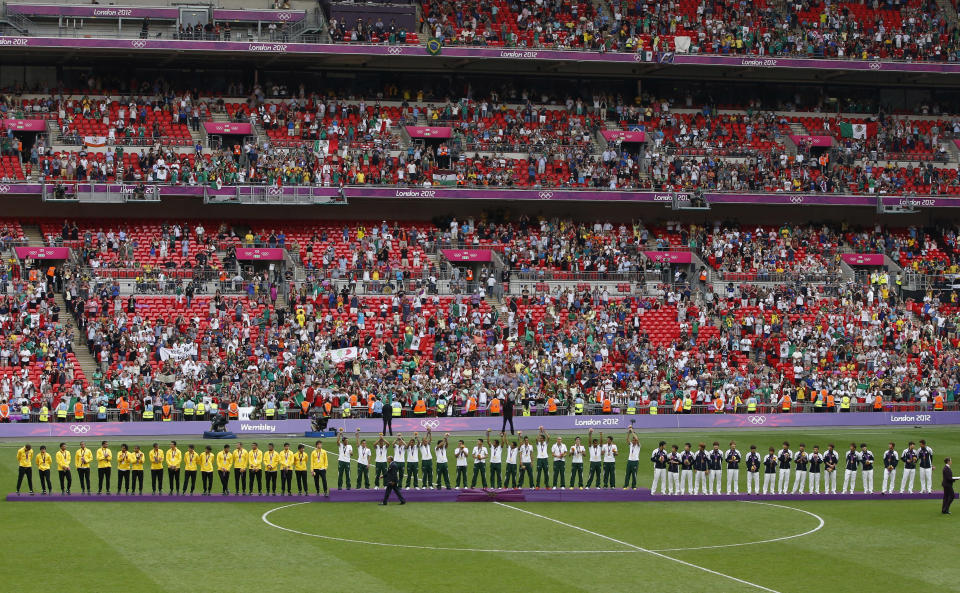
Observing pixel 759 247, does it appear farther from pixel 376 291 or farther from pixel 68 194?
pixel 68 194

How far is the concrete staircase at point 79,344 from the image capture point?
165 feet

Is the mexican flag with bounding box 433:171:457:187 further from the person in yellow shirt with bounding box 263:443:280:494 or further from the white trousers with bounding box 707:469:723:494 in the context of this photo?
the person in yellow shirt with bounding box 263:443:280:494

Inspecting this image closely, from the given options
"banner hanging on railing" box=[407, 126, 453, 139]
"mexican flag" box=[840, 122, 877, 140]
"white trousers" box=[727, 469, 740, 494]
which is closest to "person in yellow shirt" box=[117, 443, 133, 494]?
"white trousers" box=[727, 469, 740, 494]

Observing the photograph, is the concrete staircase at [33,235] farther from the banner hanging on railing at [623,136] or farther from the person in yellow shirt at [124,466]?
the banner hanging on railing at [623,136]

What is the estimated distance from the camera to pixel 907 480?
37.7 m

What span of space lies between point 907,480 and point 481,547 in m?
15.9

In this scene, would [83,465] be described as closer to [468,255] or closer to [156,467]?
[156,467]

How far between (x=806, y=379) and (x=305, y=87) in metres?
27.9

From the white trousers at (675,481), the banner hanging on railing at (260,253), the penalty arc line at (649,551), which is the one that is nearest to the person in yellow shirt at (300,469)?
the penalty arc line at (649,551)

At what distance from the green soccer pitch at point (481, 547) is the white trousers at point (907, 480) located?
0.86m

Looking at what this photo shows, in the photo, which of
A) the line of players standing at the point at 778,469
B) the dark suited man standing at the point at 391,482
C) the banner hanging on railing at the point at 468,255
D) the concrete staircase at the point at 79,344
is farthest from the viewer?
the banner hanging on railing at the point at 468,255

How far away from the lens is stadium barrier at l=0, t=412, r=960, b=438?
152 ft

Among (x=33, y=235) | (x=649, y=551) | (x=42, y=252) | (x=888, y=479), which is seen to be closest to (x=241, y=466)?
(x=649, y=551)

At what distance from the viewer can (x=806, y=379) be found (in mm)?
55594
